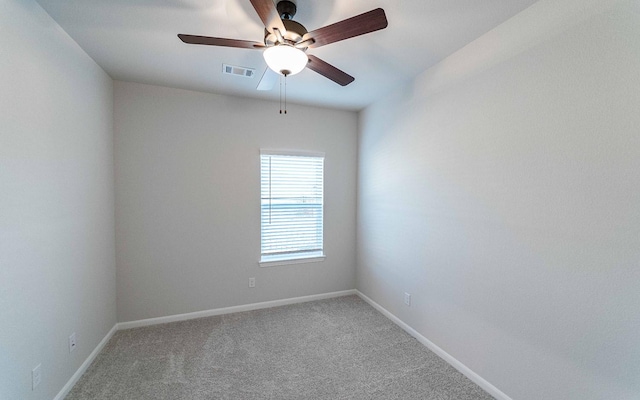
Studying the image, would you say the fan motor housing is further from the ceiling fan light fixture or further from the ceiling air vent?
the ceiling air vent

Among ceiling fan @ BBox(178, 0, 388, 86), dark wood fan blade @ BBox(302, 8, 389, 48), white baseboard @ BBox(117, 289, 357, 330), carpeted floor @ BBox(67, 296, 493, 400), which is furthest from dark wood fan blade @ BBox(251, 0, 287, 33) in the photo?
white baseboard @ BBox(117, 289, 357, 330)

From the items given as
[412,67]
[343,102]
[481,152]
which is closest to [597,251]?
[481,152]

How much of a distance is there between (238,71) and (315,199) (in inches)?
70.7

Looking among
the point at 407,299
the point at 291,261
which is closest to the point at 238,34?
the point at 291,261

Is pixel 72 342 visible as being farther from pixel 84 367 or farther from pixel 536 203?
pixel 536 203

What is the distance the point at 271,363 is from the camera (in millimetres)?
2264

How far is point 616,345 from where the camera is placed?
1.32m

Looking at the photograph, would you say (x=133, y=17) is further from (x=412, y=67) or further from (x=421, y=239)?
(x=421, y=239)

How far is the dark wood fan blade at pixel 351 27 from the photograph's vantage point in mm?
1317

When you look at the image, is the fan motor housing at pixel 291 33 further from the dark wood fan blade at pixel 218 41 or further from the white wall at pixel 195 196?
the white wall at pixel 195 196

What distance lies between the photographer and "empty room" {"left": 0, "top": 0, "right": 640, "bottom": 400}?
1431 mm

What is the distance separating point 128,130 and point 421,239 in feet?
10.6

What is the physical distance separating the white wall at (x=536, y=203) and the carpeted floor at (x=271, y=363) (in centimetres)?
39

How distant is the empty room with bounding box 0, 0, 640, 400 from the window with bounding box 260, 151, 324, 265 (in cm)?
3
